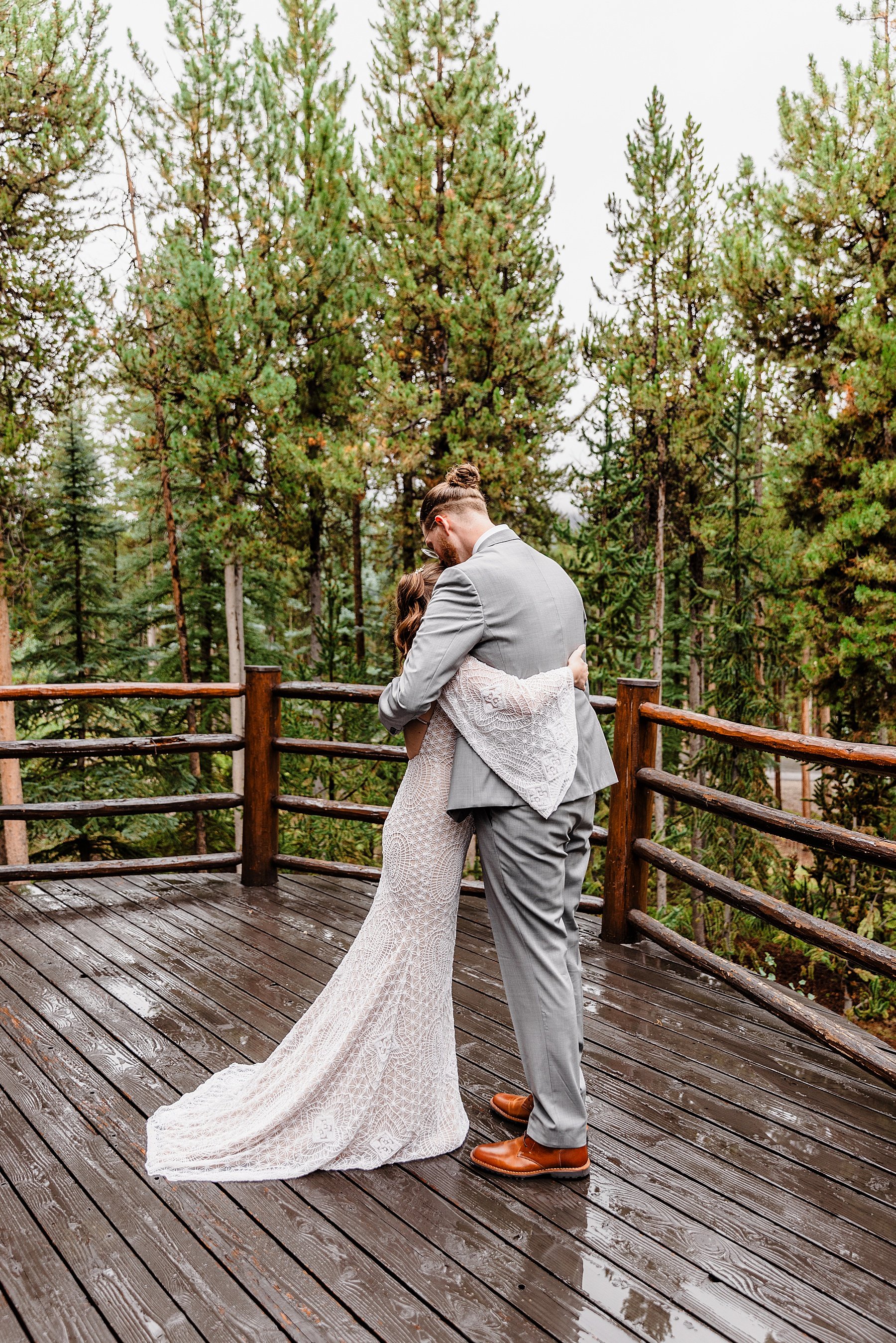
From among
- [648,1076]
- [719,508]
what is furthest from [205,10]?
[648,1076]

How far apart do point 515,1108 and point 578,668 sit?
123cm

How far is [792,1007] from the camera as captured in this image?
307 cm

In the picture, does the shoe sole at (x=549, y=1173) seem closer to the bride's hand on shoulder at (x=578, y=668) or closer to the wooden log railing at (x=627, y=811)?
the wooden log railing at (x=627, y=811)

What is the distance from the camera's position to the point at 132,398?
60.0 feet

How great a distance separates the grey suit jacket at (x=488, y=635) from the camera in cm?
219

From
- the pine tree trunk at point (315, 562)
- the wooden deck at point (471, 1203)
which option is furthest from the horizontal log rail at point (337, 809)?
the pine tree trunk at point (315, 562)

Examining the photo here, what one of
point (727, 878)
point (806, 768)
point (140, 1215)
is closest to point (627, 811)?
point (727, 878)

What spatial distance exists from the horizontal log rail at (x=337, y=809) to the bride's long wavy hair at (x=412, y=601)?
184 centimetres

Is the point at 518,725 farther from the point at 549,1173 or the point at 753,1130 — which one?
the point at 753,1130

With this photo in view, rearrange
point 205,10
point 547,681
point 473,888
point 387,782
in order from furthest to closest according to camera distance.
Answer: point 205,10, point 387,782, point 473,888, point 547,681

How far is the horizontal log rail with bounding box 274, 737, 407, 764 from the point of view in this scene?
4418mm

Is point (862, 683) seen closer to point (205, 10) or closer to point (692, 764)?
point (692, 764)

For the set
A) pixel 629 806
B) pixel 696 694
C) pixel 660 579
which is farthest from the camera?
pixel 696 694

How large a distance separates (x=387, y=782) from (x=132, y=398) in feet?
35.4
